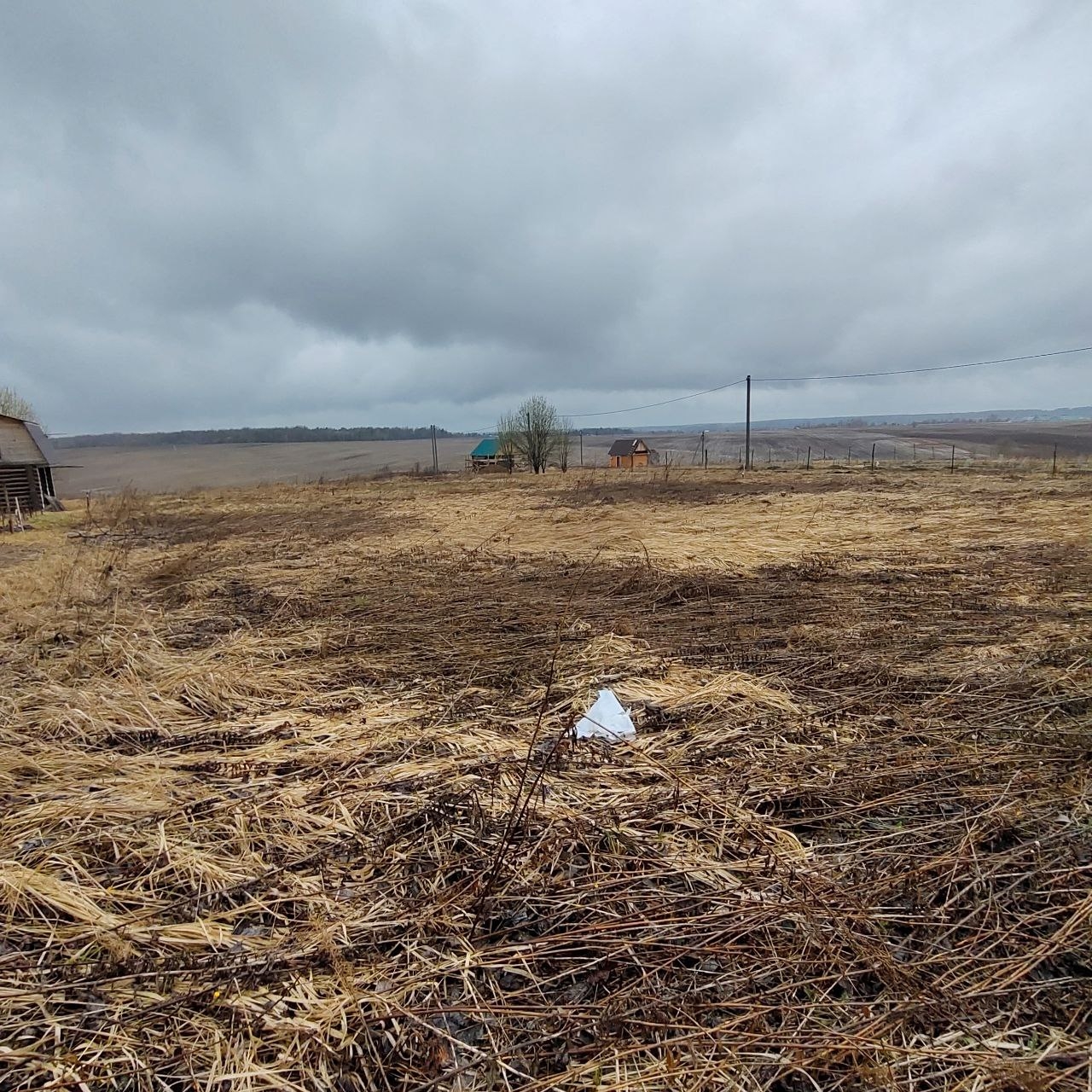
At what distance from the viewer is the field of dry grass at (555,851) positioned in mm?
1516

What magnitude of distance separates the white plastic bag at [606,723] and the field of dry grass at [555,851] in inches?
4.6

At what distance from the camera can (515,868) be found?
7.02ft

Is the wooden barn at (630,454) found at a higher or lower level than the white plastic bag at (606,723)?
higher

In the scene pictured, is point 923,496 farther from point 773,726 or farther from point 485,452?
point 485,452

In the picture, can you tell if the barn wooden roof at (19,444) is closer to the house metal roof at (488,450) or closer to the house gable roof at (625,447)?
the house metal roof at (488,450)

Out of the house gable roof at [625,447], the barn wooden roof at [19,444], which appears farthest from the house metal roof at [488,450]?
the barn wooden roof at [19,444]

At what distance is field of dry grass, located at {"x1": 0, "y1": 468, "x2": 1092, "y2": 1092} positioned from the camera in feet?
4.97

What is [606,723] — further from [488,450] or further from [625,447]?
[625,447]

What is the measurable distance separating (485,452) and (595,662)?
5031 centimetres

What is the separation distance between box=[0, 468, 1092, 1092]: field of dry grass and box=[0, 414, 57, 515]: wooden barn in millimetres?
19393

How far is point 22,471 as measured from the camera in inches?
788

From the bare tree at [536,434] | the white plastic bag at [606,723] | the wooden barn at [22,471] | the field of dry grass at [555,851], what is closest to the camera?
the field of dry grass at [555,851]

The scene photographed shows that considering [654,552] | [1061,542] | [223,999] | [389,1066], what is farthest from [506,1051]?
[1061,542]

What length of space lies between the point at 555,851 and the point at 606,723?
41.1 inches
